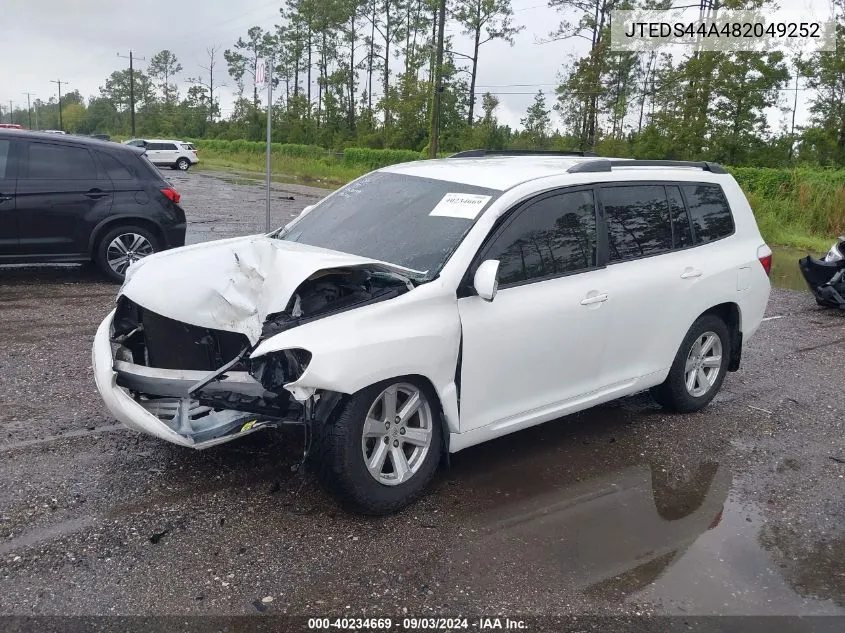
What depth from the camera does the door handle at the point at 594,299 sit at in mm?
4816

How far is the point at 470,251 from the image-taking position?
4.38 m

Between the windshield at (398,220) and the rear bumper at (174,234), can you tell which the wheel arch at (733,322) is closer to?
the windshield at (398,220)

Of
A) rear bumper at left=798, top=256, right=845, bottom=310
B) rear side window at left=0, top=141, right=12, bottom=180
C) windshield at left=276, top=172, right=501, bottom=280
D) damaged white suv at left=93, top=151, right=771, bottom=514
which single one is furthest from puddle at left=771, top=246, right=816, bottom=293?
rear side window at left=0, top=141, right=12, bottom=180

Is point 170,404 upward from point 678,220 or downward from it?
downward

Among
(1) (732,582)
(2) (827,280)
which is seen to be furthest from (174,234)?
(2) (827,280)

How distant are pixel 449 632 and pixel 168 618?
1122 millimetres

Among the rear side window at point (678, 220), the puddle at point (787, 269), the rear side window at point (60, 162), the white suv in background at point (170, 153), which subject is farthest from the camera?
the white suv in background at point (170, 153)

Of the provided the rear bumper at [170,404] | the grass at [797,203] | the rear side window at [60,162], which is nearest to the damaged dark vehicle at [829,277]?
the grass at [797,203]

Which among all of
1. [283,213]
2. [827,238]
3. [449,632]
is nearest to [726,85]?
[827,238]

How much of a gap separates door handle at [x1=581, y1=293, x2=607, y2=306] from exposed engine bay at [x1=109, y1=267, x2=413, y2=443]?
1.21 m

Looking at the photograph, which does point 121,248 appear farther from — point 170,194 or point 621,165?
point 621,165

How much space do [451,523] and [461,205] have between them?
1.81 m

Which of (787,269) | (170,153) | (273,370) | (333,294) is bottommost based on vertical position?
(787,269)

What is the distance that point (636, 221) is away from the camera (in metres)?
5.39
